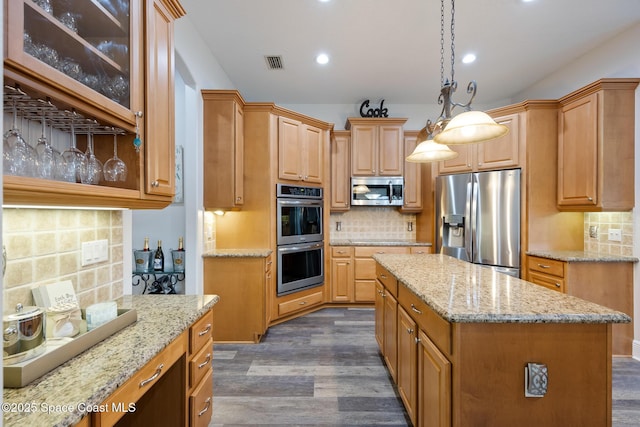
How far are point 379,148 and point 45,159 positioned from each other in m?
3.81

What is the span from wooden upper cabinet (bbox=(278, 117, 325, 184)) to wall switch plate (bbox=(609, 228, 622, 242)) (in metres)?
3.12

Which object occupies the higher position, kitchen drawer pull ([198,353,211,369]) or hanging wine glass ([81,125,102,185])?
hanging wine glass ([81,125,102,185])

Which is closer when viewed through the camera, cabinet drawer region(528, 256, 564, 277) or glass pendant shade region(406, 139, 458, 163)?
glass pendant shade region(406, 139, 458, 163)

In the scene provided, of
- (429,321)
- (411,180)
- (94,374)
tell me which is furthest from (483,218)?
(94,374)

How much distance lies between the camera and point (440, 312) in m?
1.25

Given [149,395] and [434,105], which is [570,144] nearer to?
[434,105]

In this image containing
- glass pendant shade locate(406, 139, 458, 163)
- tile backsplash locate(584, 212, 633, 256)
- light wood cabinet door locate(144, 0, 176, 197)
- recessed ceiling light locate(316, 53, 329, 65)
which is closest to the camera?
light wood cabinet door locate(144, 0, 176, 197)

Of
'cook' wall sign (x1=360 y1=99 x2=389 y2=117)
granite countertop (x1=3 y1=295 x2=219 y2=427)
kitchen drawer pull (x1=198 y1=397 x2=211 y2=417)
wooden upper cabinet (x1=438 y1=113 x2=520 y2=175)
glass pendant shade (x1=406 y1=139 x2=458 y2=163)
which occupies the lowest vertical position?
kitchen drawer pull (x1=198 y1=397 x2=211 y2=417)

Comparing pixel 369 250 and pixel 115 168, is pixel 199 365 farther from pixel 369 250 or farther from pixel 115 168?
pixel 369 250

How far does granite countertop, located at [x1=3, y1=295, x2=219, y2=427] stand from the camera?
73 centimetres

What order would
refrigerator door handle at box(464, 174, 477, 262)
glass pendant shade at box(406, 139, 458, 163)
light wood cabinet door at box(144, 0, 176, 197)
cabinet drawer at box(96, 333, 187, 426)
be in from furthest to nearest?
refrigerator door handle at box(464, 174, 477, 262), glass pendant shade at box(406, 139, 458, 163), light wood cabinet door at box(144, 0, 176, 197), cabinet drawer at box(96, 333, 187, 426)

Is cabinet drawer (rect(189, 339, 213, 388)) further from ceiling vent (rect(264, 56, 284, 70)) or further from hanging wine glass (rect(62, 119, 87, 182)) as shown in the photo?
ceiling vent (rect(264, 56, 284, 70))

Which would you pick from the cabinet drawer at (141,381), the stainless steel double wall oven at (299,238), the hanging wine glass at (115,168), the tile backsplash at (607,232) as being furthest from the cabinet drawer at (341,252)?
the hanging wine glass at (115,168)

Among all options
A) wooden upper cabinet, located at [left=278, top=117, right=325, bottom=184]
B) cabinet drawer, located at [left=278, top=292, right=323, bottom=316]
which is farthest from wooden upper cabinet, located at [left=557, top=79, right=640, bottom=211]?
cabinet drawer, located at [left=278, top=292, right=323, bottom=316]
